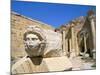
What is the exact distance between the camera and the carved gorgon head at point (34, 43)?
7.50ft

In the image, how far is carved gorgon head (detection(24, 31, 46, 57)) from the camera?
229 cm

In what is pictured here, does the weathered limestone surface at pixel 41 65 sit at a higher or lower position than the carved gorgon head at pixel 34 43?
lower

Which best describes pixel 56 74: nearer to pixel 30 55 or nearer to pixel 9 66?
pixel 30 55

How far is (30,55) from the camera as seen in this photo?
230 centimetres

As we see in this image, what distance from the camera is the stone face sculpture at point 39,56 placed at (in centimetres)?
227

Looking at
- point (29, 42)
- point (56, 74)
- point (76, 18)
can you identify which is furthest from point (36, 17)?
point (56, 74)

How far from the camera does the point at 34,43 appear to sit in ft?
7.60

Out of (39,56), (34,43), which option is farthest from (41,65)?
(34,43)

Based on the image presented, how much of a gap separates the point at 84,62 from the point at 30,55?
67 centimetres

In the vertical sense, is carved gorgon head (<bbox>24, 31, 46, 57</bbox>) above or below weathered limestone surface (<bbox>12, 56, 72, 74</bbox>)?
above

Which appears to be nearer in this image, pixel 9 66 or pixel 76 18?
pixel 9 66

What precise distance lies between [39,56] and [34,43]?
0.50 feet

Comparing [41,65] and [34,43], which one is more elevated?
[34,43]

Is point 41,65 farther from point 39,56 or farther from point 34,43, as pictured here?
point 34,43
